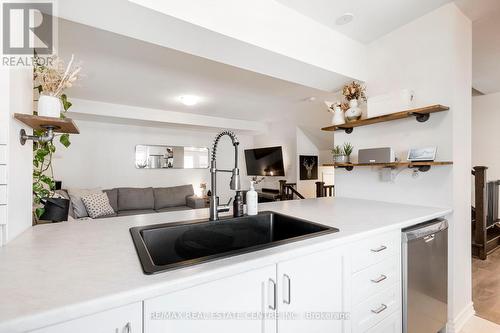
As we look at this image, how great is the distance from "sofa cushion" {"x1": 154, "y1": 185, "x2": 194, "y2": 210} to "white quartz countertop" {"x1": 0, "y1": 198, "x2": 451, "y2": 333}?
3.52m

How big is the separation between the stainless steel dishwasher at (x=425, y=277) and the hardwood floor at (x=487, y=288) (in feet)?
2.22

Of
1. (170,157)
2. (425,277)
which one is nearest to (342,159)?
(425,277)

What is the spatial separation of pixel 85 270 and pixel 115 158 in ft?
15.4

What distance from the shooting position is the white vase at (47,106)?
104cm

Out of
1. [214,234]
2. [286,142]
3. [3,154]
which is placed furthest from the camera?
[286,142]

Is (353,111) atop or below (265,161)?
atop

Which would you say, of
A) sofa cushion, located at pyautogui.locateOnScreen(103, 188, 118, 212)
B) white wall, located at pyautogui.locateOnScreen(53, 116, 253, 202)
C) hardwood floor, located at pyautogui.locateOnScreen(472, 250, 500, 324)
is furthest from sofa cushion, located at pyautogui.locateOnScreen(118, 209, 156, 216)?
hardwood floor, located at pyautogui.locateOnScreen(472, 250, 500, 324)

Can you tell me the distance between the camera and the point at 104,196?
408cm

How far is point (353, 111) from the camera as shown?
2160mm

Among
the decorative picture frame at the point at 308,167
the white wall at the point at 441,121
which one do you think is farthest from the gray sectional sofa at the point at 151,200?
the white wall at the point at 441,121

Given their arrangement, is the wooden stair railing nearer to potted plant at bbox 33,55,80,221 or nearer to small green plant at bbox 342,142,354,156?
small green plant at bbox 342,142,354,156

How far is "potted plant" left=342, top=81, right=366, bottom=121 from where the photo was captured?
2160 mm

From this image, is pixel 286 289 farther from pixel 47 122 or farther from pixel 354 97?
pixel 354 97

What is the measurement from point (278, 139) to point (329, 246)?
4821mm
